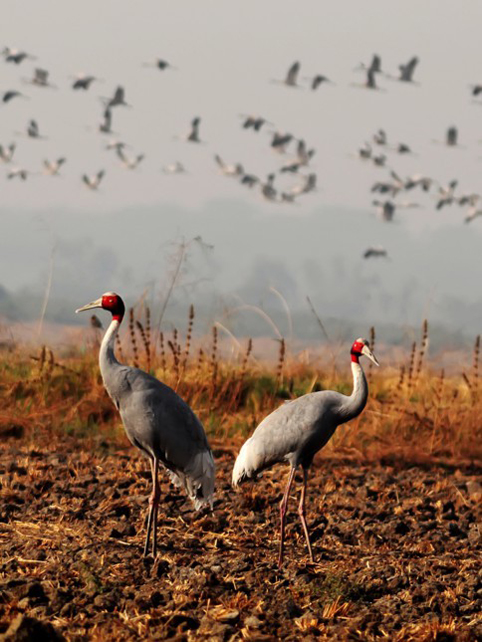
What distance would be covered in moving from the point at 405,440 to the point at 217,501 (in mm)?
3186

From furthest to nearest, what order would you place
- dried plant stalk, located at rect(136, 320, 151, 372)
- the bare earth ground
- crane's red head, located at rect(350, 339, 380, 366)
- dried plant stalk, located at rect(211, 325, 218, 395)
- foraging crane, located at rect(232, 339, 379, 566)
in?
dried plant stalk, located at rect(211, 325, 218, 395)
dried plant stalk, located at rect(136, 320, 151, 372)
crane's red head, located at rect(350, 339, 380, 366)
foraging crane, located at rect(232, 339, 379, 566)
the bare earth ground

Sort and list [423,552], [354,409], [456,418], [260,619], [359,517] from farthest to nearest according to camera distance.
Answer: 1. [456,418]
2. [359,517]
3. [423,552]
4. [354,409]
5. [260,619]

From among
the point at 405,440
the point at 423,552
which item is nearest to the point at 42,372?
the point at 405,440

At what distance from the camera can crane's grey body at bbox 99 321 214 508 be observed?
616 centimetres

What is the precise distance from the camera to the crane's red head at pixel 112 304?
6.46 m

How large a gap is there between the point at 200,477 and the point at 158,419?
0.49 m

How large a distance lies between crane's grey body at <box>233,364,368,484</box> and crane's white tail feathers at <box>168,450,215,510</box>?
30 centimetres

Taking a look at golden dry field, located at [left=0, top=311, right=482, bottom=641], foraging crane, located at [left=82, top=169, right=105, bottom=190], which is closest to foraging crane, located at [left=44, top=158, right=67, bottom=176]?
foraging crane, located at [left=82, top=169, right=105, bottom=190]

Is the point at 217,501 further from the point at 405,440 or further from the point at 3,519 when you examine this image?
the point at 405,440

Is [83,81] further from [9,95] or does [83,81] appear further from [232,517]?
[232,517]

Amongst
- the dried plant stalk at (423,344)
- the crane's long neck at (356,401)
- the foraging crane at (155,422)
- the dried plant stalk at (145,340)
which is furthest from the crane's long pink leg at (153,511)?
the dried plant stalk at (423,344)

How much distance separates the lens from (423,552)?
6824mm

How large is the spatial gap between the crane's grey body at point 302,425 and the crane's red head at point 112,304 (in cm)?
107

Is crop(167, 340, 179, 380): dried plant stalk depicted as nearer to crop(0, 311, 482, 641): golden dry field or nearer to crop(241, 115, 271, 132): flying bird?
crop(0, 311, 482, 641): golden dry field
